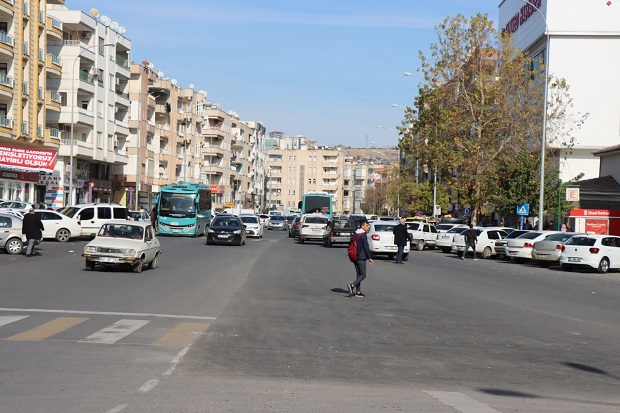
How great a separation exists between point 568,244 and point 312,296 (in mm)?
19941

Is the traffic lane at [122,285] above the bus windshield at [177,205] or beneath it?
beneath

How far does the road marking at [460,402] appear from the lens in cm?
781

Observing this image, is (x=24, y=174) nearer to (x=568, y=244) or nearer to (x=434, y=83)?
(x=434, y=83)

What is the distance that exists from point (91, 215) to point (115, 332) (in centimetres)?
3250

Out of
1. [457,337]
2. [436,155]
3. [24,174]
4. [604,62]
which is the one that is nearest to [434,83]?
[436,155]

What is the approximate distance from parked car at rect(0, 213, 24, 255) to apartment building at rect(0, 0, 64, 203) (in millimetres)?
23198

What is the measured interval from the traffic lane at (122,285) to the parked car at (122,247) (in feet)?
1.23

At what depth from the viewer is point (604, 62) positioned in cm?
7375

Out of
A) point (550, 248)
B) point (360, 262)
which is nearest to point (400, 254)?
point (550, 248)

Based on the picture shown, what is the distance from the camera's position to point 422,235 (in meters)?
54.7

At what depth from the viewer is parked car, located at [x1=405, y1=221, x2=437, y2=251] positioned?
54.5 meters

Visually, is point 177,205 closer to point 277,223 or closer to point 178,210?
point 178,210

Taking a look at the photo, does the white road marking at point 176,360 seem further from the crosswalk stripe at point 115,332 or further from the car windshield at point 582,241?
the car windshield at point 582,241

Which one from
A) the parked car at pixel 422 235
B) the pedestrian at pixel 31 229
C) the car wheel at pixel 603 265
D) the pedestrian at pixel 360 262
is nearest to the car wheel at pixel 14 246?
the pedestrian at pixel 31 229
